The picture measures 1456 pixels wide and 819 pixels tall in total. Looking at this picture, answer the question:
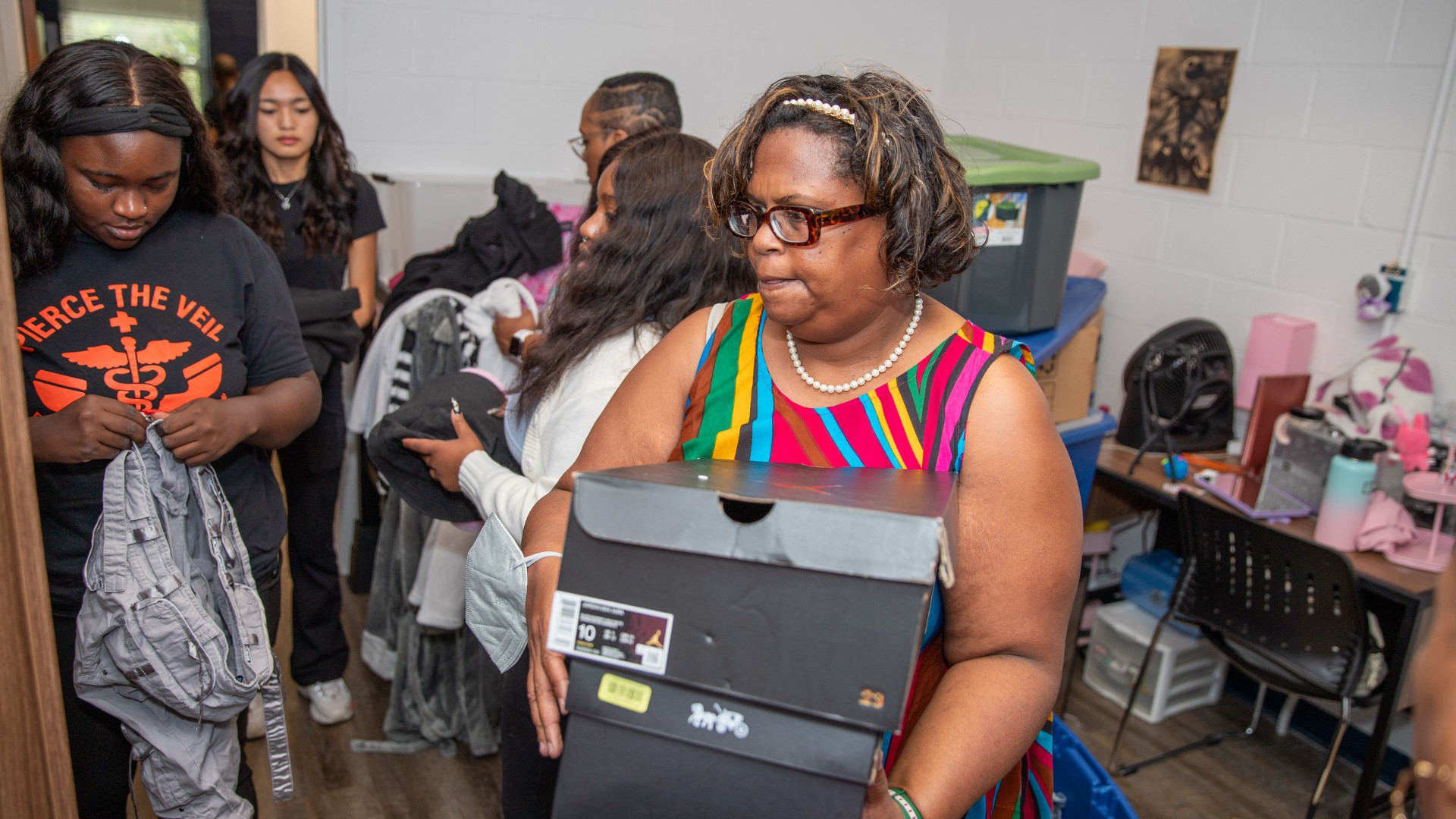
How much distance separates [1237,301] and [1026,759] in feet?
7.96

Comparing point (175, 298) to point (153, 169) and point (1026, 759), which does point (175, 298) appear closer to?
point (153, 169)

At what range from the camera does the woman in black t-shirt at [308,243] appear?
2.65 m

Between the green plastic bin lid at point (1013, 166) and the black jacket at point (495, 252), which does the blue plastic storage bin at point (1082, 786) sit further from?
the black jacket at point (495, 252)

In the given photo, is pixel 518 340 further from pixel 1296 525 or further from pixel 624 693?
pixel 1296 525

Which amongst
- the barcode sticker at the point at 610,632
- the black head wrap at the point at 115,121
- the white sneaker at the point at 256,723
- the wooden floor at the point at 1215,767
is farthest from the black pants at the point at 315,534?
the wooden floor at the point at 1215,767

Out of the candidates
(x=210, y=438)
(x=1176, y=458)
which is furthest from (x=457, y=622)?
(x=1176, y=458)

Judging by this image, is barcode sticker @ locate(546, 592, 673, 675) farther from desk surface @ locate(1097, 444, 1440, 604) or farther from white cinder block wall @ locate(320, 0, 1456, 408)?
white cinder block wall @ locate(320, 0, 1456, 408)

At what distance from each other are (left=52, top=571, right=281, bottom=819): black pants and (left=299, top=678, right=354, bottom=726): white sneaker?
3.37 feet

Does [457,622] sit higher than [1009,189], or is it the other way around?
[1009,189]

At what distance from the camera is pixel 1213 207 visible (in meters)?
3.23

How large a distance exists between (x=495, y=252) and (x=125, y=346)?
1.55 metres

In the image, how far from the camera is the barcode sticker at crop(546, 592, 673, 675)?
2.72 feet

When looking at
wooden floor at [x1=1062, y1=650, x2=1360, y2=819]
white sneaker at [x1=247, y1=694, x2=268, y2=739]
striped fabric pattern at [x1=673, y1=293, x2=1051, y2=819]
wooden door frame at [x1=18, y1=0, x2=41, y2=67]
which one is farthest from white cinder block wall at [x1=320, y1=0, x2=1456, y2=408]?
striped fabric pattern at [x1=673, y1=293, x2=1051, y2=819]

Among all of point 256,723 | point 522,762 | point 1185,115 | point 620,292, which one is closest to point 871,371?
point 620,292
